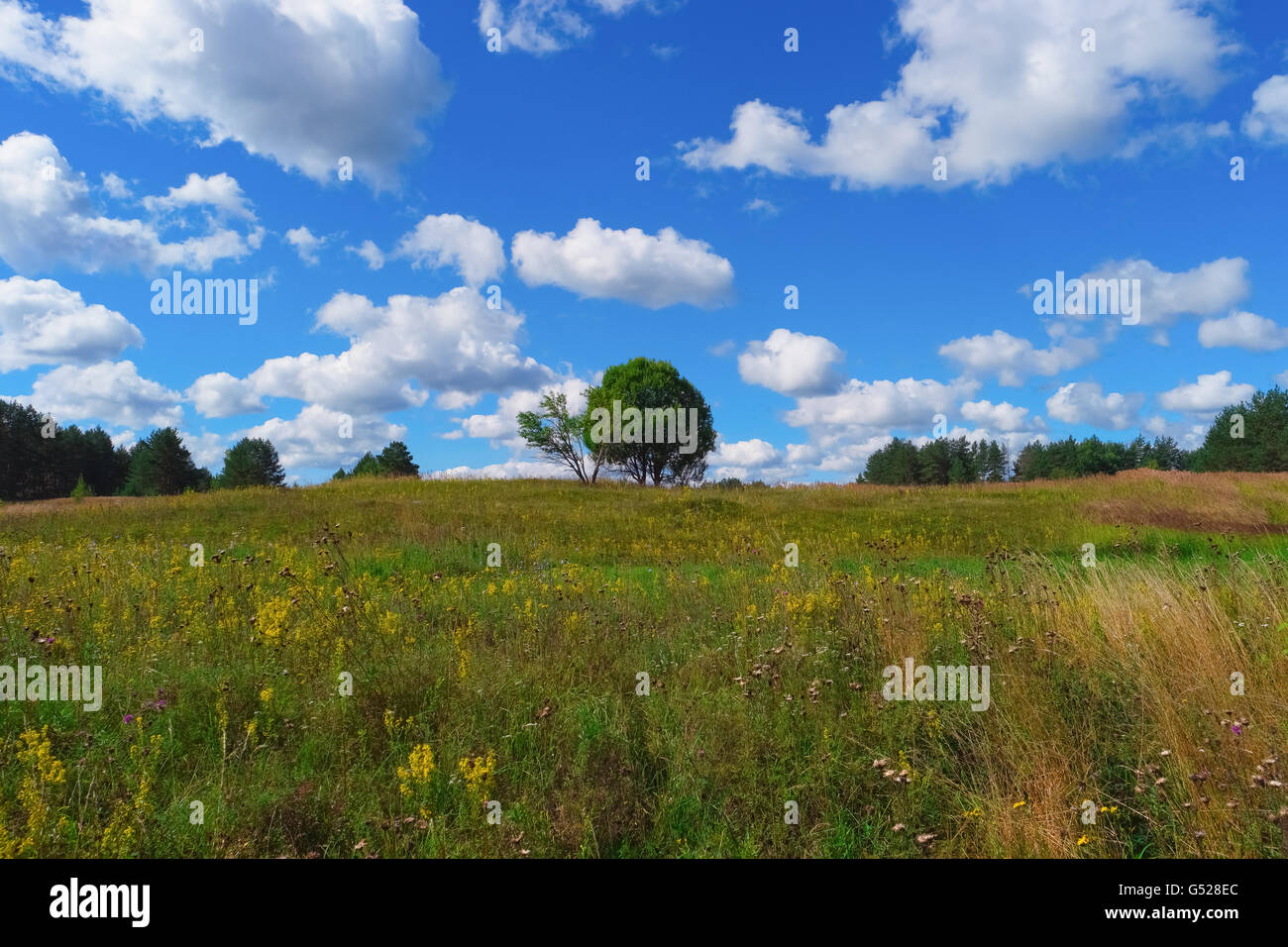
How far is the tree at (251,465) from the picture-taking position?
85062mm

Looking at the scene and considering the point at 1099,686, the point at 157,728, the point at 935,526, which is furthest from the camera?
the point at 935,526

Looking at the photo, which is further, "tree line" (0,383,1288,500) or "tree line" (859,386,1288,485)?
"tree line" (859,386,1288,485)

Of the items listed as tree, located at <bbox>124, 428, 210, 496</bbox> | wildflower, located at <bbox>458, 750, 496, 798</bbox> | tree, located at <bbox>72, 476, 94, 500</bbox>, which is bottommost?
wildflower, located at <bbox>458, 750, 496, 798</bbox>

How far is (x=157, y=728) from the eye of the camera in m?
4.77

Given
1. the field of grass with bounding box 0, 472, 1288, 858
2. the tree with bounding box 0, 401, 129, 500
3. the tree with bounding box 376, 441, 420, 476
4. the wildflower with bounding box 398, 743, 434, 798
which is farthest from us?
the tree with bounding box 376, 441, 420, 476

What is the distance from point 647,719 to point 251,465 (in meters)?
96.8

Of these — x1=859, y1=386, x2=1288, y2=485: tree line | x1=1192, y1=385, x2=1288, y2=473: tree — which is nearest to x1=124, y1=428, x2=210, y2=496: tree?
x1=859, y1=386, x2=1288, y2=485: tree line

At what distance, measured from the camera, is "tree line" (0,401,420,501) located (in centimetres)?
7138

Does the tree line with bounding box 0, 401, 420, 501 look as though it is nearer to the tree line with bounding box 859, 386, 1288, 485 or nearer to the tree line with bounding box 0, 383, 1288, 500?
the tree line with bounding box 0, 383, 1288, 500

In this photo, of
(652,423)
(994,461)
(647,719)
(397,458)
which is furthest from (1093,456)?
(647,719)

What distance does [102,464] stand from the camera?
3219 inches
